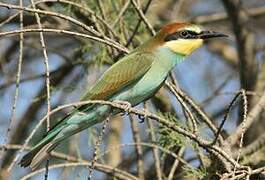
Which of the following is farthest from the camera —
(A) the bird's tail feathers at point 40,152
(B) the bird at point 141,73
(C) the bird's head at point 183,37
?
(C) the bird's head at point 183,37

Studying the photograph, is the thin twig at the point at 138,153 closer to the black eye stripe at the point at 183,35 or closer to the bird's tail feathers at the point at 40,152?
the black eye stripe at the point at 183,35

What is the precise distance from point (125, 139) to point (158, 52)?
68.7 inches

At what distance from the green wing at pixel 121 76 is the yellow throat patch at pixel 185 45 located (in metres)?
0.09

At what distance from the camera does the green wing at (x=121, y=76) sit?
2.41 m

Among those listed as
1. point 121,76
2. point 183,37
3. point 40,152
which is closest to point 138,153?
point 121,76

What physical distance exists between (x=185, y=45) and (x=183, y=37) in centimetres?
3

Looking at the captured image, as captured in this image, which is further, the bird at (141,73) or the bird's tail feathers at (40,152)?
the bird at (141,73)

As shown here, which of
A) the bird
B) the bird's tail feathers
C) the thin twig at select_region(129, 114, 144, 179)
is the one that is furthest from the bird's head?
the bird's tail feathers

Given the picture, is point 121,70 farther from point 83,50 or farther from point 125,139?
point 125,139

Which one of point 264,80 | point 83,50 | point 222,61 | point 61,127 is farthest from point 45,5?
point 222,61

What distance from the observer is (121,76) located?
2.42 metres

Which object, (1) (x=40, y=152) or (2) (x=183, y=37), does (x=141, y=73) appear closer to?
(2) (x=183, y=37)

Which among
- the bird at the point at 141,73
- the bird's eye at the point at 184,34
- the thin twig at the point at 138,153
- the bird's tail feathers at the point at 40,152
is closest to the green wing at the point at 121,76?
the bird at the point at 141,73

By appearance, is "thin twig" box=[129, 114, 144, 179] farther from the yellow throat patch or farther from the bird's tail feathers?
the bird's tail feathers
